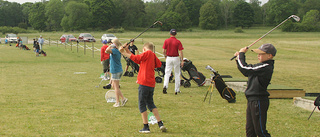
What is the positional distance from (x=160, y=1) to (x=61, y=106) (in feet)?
598

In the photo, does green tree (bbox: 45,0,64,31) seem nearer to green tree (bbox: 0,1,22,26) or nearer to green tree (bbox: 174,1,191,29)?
green tree (bbox: 0,1,22,26)

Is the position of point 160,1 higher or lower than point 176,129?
higher

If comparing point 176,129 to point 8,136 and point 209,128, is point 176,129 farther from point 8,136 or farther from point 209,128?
point 8,136

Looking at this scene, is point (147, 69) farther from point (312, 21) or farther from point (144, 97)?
point (312, 21)

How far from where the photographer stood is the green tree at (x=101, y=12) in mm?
132875

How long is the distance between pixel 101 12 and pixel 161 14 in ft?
114

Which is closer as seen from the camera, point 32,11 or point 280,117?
point 280,117

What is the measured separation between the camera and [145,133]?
24.7ft

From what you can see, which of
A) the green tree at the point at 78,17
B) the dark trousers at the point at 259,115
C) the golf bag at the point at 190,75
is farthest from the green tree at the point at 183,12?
the dark trousers at the point at 259,115

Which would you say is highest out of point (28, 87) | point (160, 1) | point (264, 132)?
point (160, 1)

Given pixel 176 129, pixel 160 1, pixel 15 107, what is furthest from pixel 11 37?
pixel 160 1

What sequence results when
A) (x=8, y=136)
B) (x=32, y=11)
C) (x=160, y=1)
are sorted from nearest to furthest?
1. (x=8, y=136)
2. (x=32, y=11)
3. (x=160, y=1)

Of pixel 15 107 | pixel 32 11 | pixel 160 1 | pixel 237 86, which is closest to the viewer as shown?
pixel 15 107

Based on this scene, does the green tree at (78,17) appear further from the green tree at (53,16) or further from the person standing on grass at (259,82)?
the person standing on grass at (259,82)
